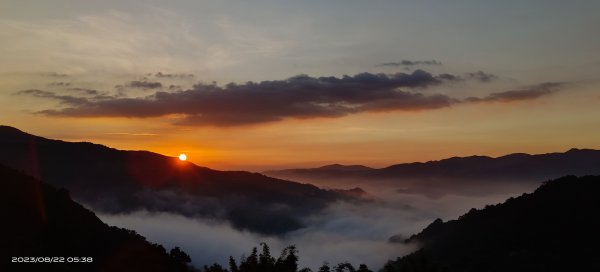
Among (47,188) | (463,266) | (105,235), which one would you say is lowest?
(463,266)

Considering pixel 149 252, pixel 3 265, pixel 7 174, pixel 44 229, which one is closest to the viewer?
pixel 149 252

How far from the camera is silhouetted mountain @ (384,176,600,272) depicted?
4995 inches

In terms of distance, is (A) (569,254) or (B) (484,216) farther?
(B) (484,216)

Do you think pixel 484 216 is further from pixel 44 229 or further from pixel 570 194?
pixel 44 229

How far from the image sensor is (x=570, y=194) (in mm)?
159625

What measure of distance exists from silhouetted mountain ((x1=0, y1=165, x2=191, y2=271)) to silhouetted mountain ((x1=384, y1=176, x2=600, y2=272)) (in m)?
73.2

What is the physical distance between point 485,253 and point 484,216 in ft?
106

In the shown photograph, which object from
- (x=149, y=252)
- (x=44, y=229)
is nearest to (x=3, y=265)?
(x=149, y=252)

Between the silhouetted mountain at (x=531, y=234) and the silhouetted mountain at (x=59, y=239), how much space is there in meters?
73.2

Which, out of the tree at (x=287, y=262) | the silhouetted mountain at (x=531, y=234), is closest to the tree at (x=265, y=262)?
the tree at (x=287, y=262)

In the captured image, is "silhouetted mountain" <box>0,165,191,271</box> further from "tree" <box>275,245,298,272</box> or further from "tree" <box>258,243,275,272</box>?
"tree" <box>275,245,298,272</box>

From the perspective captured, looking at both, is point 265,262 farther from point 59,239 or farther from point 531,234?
point 531,234

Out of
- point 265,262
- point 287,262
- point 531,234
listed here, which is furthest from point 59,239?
point 531,234

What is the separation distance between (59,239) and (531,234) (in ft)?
412
